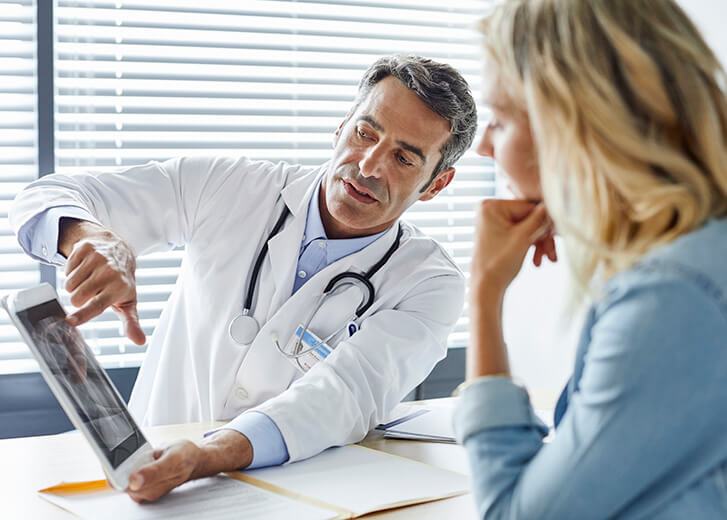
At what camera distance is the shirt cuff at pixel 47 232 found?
1636mm

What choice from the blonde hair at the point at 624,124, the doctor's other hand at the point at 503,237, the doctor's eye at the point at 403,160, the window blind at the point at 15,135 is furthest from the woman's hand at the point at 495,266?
the window blind at the point at 15,135

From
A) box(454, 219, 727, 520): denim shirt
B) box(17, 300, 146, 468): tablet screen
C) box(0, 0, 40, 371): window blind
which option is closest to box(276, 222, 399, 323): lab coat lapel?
box(17, 300, 146, 468): tablet screen

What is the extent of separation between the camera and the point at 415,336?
173cm

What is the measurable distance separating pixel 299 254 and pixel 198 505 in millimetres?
817

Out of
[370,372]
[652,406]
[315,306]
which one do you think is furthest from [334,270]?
[652,406]

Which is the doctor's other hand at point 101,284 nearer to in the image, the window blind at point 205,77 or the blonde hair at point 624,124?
the blonde hair at point 624,124

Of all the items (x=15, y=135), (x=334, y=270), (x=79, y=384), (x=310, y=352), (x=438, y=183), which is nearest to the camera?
(x=79, y=384)

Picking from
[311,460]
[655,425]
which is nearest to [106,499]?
[311,460]

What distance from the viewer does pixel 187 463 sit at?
123 cm

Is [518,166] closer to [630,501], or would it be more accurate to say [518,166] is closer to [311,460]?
[630,501]

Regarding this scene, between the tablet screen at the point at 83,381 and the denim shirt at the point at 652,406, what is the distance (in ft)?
1.92

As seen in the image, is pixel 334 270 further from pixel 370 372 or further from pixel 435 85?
pixel 435 85

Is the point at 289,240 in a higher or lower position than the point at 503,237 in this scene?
lower

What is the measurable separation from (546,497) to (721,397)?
0.19 metres
